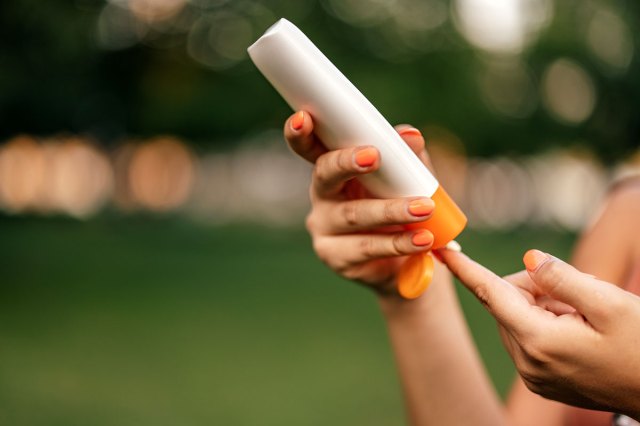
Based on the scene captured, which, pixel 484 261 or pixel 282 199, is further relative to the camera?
pixel 282 199

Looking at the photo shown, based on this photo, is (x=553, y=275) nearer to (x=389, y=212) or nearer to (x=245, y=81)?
(x=389, y=212)

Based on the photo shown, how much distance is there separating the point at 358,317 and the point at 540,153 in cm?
2091

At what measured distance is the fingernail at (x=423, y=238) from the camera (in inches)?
63.0

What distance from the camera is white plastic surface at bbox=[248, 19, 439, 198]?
1536 mm

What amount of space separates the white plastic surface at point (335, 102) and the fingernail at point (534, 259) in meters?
0.24

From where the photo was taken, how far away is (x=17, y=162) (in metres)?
46.7

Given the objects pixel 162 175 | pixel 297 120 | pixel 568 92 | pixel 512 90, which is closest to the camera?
pixel 297 120

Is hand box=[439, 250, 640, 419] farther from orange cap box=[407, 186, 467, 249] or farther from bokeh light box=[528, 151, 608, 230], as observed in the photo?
bokeh light box=[528, 151, 608, 230]

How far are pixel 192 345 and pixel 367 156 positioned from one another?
6.48 meters

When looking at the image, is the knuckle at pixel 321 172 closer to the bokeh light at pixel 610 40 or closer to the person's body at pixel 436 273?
the person's body at pixel 436 273

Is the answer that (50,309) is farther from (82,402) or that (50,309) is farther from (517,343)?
(517,343)

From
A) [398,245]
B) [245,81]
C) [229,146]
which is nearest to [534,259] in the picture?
[398,245]

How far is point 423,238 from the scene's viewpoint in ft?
5.26

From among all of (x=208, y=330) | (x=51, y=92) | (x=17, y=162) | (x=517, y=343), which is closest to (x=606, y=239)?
(x=517, y=343)
